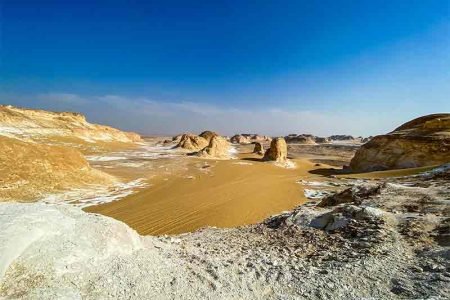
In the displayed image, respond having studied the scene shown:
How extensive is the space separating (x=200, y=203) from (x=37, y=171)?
31.5 feet

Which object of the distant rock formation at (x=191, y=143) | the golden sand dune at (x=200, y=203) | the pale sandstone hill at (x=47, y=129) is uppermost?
the pale sandstone hill at (x=47, y=129)

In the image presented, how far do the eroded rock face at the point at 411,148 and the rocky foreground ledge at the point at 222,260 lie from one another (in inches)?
957

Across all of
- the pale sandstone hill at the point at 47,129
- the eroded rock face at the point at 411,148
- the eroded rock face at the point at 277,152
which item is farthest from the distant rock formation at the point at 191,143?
the eroded rock face at the point at 411,148

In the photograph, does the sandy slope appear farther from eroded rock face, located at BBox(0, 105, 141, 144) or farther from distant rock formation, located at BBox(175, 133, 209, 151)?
distant rock formation, located at BBox(175, 133, 209, 151)

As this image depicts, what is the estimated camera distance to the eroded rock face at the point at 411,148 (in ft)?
95.3

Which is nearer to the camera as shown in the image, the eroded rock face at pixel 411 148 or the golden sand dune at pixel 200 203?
the golden sand dune at pixel 200 203

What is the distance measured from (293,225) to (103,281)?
5714 mm

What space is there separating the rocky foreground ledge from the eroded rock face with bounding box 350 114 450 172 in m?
24.3

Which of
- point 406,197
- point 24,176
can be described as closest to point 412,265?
point 406,197

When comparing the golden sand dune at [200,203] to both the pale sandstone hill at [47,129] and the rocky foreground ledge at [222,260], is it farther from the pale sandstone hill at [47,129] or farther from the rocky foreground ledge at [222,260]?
the pale sandstone hill at [47,129]

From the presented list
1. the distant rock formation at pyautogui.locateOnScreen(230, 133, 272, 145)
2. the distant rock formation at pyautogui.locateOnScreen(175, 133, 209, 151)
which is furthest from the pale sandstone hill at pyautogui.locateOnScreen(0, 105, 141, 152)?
the distant rock formation at pyautogui.locateOnScreen(230, 133, 272, 145)

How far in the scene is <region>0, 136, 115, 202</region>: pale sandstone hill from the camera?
16.8 metres

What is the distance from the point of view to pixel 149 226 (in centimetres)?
1399

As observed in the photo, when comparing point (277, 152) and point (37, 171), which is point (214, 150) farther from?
point (37, 171)
